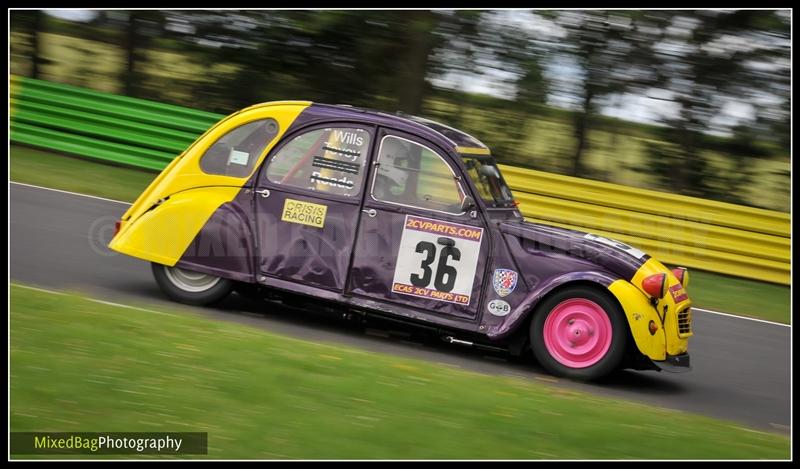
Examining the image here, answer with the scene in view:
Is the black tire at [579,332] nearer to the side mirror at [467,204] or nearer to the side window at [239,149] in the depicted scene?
the side mirror at [467,204]

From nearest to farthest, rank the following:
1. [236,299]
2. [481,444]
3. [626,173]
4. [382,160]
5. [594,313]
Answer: [481,444], [594,313], [382,160], [236,299], [626,173]

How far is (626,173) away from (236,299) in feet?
31.0

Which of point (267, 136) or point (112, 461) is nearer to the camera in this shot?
Result: point (112, 461)

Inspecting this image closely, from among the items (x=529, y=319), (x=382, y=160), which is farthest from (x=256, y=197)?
(x=529, y=319)

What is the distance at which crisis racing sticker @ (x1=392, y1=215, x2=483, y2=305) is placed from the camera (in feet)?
26.1

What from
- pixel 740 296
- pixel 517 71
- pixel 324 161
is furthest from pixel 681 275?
pixel 517 71

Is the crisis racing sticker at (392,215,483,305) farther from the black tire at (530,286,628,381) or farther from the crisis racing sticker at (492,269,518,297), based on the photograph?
the black tire at (530,286,628,381)

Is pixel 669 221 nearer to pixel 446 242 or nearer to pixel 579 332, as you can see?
pixel 579 332

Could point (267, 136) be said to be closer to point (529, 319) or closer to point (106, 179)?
point (529, 319)

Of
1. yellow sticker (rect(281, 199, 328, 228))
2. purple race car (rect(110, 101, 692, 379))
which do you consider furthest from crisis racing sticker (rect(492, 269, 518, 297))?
yellow sticker (rect(281, 199, 328, 228))

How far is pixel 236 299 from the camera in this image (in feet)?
30.6

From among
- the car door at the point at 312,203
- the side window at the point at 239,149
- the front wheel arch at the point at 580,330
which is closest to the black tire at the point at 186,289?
the car door at the point at 312,203

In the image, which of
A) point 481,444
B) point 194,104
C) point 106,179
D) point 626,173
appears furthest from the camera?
point 194,104

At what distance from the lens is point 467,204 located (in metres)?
8.02
